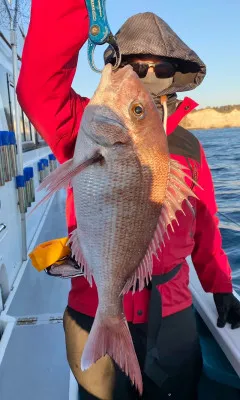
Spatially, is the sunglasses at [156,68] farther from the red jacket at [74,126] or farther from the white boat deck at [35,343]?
the white boat deck at [35,343]

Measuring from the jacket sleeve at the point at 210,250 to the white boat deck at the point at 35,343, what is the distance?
114 cm

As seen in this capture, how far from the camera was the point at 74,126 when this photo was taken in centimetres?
194

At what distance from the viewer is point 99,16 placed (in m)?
1.62

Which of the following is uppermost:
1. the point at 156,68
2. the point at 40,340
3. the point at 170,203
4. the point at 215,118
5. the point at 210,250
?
the point at 156,68

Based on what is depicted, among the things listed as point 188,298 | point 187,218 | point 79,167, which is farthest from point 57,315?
point 79,167

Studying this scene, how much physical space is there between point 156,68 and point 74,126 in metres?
0.69

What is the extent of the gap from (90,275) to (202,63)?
4.83ft

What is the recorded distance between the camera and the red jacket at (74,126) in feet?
5.39

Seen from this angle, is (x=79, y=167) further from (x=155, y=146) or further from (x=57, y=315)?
(x=57, y=315)

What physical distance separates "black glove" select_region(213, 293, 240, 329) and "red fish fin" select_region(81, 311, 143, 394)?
106cm

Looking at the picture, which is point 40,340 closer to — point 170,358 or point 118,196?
point 170,358

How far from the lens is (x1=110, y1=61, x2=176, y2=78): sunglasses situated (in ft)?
7.48

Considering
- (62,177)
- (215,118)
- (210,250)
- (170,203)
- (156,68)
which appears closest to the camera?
(62,177)

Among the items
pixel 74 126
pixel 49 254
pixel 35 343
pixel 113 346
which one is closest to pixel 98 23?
pixel 74 126
